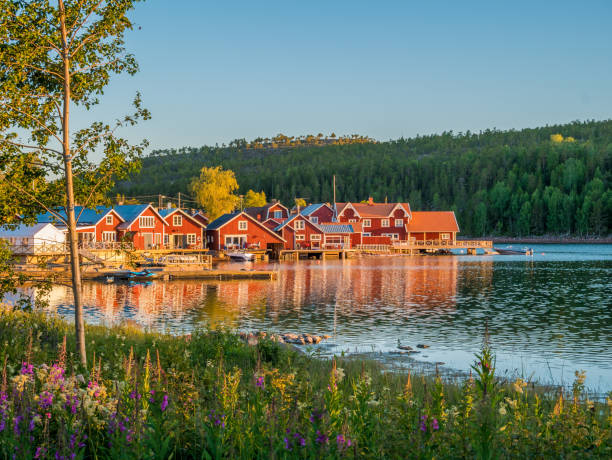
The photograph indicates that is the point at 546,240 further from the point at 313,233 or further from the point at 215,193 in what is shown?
the point at 215,193

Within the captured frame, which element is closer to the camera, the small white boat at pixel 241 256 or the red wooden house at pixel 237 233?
the small white boat at pixel 241 256

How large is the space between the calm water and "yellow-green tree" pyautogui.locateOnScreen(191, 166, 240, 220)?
55.3m

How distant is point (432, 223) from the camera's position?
400 ft

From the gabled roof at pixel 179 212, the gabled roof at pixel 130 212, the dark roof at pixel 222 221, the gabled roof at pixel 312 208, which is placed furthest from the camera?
the gabled roof at pixel 312 208

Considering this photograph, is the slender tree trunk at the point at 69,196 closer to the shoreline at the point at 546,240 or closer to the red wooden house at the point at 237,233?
the red wooden house at the point at 237,233

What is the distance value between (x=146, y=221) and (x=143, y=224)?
607 millimetres

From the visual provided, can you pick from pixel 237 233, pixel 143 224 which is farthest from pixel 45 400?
pixel 237 233

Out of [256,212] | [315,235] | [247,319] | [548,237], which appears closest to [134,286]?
[247,319]

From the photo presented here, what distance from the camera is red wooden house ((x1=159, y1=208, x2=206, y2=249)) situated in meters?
87.1

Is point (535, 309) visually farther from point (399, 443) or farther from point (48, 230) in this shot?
point (48, 230)

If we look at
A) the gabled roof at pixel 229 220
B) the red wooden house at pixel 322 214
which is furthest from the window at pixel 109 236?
the red wooden house at pixel 322 214

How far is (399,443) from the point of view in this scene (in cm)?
638

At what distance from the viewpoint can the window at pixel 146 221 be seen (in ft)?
268

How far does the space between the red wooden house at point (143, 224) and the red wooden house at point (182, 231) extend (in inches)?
78.9
